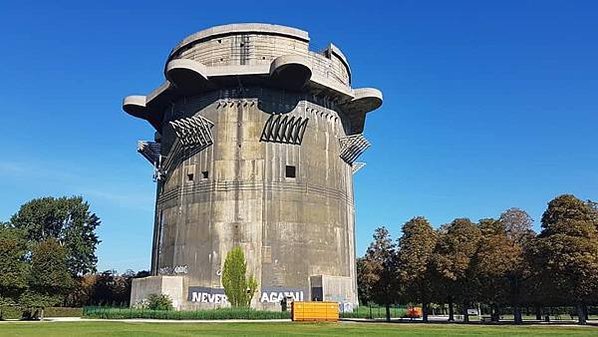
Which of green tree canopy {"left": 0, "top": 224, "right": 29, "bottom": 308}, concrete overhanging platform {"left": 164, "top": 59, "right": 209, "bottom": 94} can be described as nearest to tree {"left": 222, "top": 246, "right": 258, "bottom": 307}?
green tree canopy {"left": 0, "top": 224, "right": 29, "bottom": 308}

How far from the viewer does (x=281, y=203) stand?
168ft

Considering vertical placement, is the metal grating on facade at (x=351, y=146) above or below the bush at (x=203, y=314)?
above

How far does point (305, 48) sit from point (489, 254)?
27.2 m

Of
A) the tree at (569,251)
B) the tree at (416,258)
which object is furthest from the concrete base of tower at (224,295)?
the tree at (569,251)

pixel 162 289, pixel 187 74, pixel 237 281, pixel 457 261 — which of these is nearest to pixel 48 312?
pixel 162 289

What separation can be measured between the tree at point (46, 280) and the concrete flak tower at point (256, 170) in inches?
285

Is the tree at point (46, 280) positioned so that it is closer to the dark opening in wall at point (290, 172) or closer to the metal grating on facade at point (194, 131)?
the metal grating on facade at point (194, 131)

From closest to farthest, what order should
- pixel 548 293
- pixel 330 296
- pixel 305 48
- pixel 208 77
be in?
pixel 548 293, pixel 330 296, pixel 208 77, pixel 305 48

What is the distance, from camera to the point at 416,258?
43.1 meters

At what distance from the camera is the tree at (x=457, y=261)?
133 feet

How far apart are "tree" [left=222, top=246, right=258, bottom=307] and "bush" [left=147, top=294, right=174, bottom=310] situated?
473cm

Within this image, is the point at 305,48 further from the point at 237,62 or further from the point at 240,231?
the point at 240,231

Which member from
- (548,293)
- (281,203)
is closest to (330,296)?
(281,203)

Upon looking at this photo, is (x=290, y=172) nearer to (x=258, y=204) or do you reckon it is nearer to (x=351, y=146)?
(x=258, y=204)
